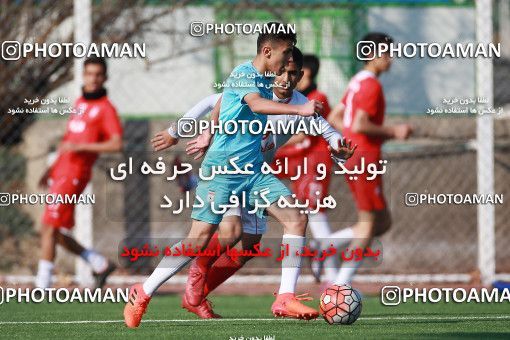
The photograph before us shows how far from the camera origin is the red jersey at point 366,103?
9.41 meters

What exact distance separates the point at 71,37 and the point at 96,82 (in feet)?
3.27

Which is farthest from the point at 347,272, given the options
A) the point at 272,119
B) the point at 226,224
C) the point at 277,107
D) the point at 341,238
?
the point at 277,107

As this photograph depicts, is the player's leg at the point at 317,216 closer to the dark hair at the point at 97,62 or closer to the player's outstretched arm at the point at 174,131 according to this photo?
the dark hair at the point at 97,62

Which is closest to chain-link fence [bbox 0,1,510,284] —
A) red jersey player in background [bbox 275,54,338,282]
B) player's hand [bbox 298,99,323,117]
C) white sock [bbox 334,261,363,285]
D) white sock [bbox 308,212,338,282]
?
red jersey player in background [bbox 275,54,338,282]

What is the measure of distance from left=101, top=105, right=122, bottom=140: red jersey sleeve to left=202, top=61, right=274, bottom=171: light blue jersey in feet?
10.2

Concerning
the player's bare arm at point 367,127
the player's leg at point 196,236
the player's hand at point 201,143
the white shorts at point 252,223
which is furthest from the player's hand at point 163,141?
the player's bare arm at point 367,127

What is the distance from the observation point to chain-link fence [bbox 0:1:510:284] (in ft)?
36.0

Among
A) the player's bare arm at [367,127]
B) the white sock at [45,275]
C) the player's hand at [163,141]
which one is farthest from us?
the white sock at [45,275]

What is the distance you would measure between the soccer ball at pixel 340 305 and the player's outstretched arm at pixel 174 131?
1.27 m

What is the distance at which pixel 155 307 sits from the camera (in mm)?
8625

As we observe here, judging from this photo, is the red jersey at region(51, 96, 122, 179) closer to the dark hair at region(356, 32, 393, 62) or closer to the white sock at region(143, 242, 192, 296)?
the dark hair at region(356, 32, 393, 62)

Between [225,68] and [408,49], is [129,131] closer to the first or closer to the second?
[225,68]

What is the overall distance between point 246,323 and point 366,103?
3019 millimetres

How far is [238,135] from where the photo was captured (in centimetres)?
681
